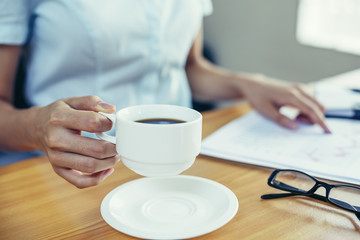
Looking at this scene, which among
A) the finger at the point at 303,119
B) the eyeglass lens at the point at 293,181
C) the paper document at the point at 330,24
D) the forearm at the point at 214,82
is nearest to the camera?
the eyeglass lens at the point at 293,181

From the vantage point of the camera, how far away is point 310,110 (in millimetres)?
820

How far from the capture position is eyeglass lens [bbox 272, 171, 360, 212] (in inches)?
20.2

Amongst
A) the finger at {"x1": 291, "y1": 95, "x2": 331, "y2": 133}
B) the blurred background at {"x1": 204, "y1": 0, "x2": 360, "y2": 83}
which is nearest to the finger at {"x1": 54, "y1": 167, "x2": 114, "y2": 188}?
the finger at {"x1": 291, "y1": 95, "x2": 331, "y2": 133}

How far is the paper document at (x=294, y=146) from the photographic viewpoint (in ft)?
2.03

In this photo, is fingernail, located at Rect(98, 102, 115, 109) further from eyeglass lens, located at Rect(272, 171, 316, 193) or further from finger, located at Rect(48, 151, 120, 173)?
eyeglass lens, located at Rect(272, 171, 316, 193)

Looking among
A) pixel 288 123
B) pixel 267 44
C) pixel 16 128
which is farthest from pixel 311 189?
pixel 267 44

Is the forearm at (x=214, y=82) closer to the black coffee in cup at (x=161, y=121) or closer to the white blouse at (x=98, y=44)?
the white blouse at (x=98, y=44)

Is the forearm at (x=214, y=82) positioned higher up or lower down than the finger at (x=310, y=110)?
lower down

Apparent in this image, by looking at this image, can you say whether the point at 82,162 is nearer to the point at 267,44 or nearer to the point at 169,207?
the point at 169,207

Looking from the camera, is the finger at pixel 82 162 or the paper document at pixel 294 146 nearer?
the finger at pixel 82 162

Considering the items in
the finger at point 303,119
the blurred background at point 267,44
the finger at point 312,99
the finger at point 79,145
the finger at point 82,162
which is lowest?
the blurred background at point 267,44

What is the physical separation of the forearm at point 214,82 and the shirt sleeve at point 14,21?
0.51 meters

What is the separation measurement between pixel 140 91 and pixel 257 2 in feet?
5.55

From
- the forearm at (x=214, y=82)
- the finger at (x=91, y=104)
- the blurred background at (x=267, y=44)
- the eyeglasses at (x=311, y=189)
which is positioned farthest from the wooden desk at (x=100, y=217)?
the blurred background at (x=267, y=44)
